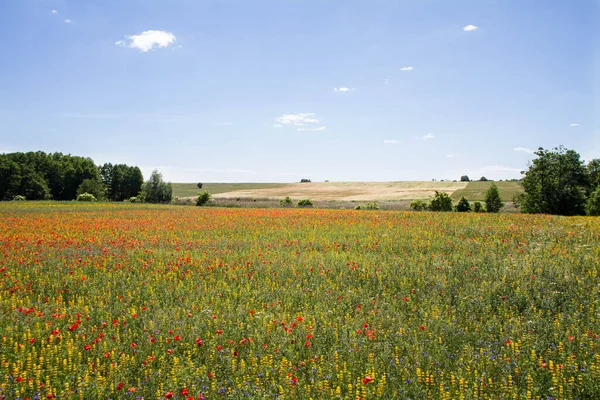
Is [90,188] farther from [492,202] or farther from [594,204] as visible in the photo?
[594,204]

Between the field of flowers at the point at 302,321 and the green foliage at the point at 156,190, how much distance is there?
202 ft

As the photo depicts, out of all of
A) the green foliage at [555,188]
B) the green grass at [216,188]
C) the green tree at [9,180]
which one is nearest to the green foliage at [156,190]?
the green tree at [9,180]

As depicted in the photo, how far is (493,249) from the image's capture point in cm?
1334

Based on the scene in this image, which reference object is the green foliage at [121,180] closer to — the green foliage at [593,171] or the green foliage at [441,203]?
the green foliage at [441,203]

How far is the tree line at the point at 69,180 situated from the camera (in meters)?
75.2

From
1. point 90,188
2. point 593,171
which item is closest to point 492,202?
point 593,171

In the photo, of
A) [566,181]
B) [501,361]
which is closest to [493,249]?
[501,361]

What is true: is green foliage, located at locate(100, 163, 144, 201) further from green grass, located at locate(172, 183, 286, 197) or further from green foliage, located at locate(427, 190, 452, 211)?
green foliage, located at locate(427, 190, 452, 211)

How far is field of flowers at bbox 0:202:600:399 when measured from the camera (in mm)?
4762

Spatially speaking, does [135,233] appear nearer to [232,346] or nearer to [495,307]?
[232,346]

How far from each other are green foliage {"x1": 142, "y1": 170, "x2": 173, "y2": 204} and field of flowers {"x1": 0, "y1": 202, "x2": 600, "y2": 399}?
202 feet

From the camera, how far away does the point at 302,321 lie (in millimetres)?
6668

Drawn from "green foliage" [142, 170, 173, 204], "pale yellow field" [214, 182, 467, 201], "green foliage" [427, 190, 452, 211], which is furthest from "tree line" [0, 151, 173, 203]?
"green foliage" [427, 190, 452, 211]

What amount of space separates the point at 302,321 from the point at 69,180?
9660cm
